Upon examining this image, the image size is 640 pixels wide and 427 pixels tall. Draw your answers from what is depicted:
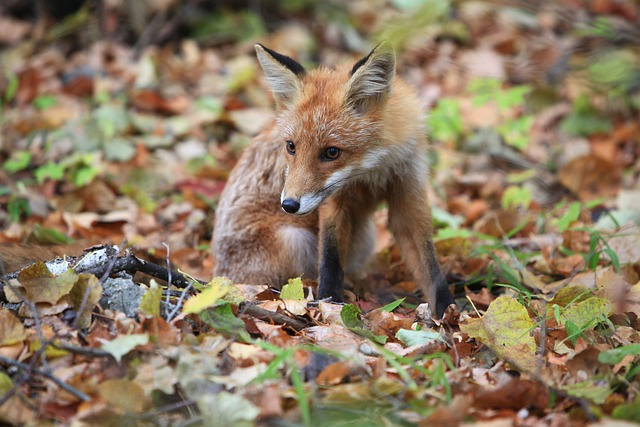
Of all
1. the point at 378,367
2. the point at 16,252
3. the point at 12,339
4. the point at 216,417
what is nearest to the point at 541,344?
the point at 378,367

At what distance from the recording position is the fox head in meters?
4.61

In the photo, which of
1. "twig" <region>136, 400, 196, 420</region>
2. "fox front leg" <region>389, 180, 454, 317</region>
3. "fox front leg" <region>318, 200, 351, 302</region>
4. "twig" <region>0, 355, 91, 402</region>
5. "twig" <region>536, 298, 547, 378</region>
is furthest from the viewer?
"fox front leg" <region>389, 180, 454, 317</region>

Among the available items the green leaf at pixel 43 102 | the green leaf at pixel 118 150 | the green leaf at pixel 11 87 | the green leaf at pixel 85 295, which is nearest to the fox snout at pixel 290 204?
the green leaf at pixel 85 295

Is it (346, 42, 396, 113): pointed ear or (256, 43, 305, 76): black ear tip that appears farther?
(256, 43, 305, 76): black ear tip

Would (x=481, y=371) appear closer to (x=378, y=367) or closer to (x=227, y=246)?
(x=378, y=367)

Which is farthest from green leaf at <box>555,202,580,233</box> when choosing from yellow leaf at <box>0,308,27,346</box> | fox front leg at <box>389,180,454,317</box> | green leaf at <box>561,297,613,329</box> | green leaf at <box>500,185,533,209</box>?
yellow leaf at <box>0,308,27,346</box>

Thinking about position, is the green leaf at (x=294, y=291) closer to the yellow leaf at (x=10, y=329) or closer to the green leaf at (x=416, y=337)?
the green leaf at (x=416, y=337)

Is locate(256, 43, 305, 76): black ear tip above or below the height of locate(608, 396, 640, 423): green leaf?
above

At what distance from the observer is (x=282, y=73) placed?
5.00m

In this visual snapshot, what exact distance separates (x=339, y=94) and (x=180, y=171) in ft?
11.7

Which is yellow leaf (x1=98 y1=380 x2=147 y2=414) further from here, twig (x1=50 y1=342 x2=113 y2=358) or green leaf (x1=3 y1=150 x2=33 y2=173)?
green leaf (x1=3 y1=150 x2=33 y2=173)

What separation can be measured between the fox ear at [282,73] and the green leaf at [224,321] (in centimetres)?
195

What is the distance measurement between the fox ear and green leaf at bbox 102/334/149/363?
2.36 metres

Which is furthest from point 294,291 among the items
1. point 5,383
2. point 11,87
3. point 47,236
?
point 11,87
